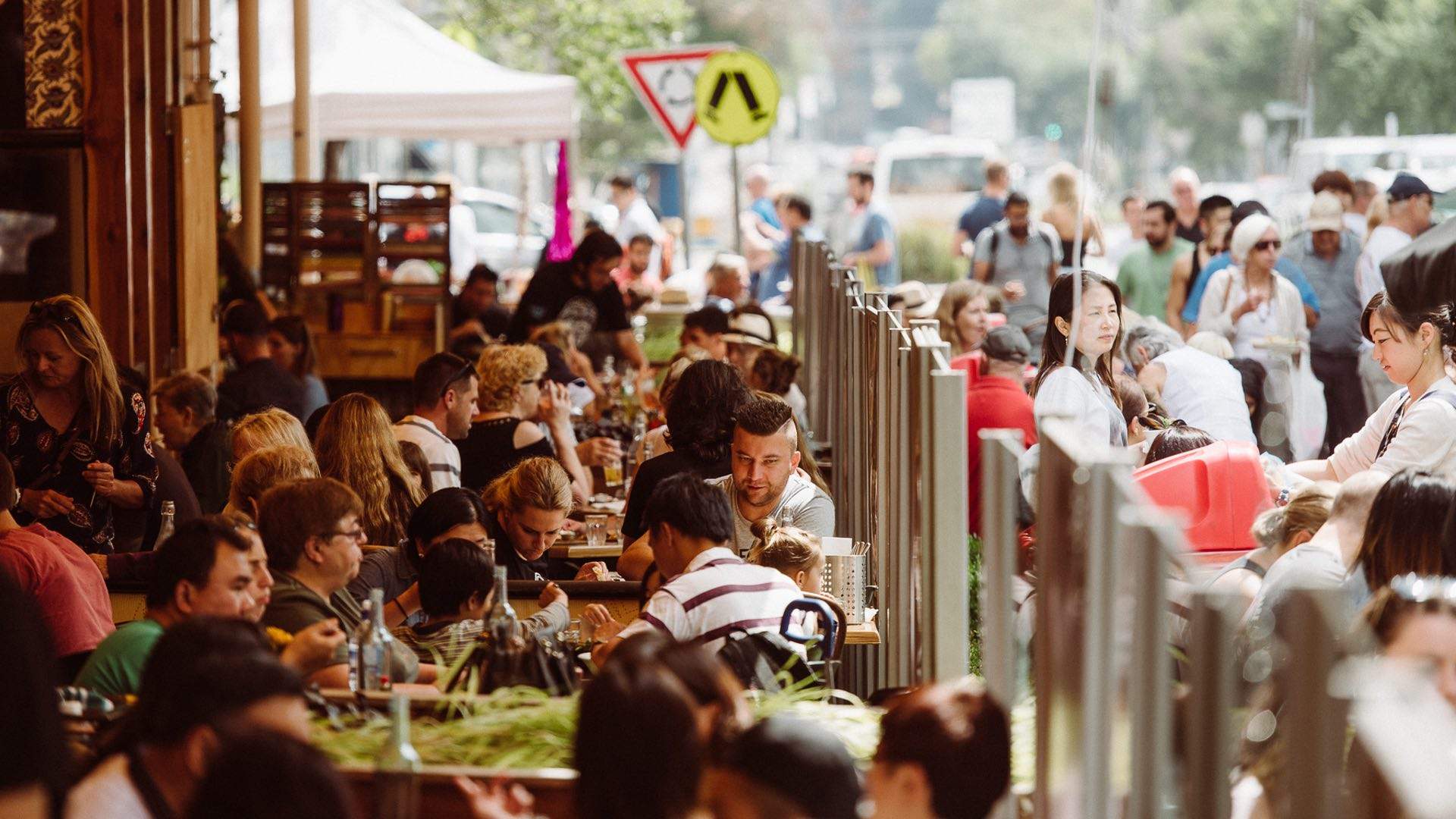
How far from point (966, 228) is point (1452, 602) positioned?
46.5 ft

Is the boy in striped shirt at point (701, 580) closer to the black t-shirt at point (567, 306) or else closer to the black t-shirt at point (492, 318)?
the black t-shirt at point (567, 306)

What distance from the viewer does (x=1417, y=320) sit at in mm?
6902

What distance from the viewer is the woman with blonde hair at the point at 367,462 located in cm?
661

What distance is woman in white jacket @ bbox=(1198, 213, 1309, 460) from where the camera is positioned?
35.0ft

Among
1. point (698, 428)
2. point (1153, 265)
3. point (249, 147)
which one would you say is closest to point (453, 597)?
point (698, 428)

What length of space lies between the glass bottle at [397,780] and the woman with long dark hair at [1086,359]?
10.8 feet

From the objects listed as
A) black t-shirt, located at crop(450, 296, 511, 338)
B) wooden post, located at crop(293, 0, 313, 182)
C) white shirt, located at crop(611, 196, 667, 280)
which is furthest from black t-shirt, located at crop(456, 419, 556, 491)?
white shirt, located at crop(611, 196, 667, 280)

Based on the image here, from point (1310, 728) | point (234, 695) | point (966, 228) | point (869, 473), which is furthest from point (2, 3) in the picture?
point (966, 228)

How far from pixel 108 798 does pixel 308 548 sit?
1475 millimetres

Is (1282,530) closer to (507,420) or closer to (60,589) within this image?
(60,589)

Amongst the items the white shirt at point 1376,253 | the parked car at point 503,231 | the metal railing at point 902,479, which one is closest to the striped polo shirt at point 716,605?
the metal railing at point 902,479

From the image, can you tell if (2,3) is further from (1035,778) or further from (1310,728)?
(1310,728)

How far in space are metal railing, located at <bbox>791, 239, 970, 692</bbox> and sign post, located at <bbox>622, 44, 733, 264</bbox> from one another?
647cm

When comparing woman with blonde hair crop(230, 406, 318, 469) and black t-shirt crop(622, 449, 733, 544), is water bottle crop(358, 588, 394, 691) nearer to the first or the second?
woman with blonde hair crop(230, 406, 318, 469)
